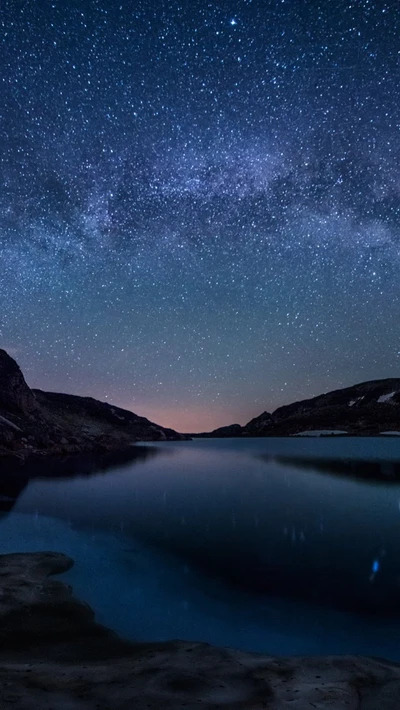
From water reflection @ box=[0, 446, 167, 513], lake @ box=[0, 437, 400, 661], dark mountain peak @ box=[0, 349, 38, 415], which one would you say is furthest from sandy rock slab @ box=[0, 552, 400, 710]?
dark mountain peak @ box=[0, 349, 38, 415]

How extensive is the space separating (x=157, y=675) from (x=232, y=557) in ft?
40.5

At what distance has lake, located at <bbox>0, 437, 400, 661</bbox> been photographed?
38.2ft

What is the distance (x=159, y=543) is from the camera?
2198 centimetres

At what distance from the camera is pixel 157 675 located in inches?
308

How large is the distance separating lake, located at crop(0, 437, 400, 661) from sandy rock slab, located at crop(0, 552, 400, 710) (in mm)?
1488

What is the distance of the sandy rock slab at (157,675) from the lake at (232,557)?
4.88 feet

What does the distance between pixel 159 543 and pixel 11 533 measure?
786 cm

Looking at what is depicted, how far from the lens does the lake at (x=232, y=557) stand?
Answer: 459 inches

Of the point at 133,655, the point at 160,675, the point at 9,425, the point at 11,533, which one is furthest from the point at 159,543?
the point at 9,425

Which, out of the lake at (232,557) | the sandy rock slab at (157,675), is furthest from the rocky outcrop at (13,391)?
the sandy rock slab at (157,675)

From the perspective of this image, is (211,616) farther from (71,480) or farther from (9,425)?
(9,425)

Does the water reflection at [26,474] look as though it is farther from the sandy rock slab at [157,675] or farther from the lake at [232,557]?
the sandy rock slab at [157,675]

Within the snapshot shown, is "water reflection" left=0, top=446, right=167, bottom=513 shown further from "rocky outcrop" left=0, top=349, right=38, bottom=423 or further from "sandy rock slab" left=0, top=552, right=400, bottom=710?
"rocky outcrop" left=0, top=349, right=38, bottom=423

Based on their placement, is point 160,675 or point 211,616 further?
point 211,616
